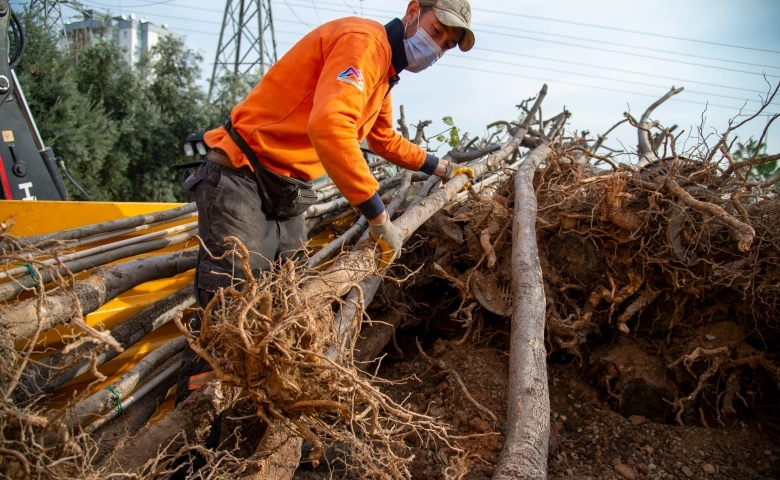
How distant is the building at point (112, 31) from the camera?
1414 cm

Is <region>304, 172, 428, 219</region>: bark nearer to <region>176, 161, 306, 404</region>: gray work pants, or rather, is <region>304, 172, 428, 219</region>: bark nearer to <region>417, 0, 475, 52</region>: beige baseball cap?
<region>176, 161, 306, 404</region>: gray work pants

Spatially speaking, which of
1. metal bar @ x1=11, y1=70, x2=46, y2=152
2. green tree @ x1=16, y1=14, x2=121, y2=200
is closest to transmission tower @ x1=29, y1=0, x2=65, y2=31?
green tree @ x1=16, y1=14, x2=121, y2=200

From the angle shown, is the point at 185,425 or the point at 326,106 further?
the point at 326,106

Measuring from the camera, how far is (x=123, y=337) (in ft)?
7.93

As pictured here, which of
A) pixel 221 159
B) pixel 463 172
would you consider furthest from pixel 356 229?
pixel 221 159

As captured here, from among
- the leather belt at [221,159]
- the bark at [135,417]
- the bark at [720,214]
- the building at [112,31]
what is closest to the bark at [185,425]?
the bark at [135,417]

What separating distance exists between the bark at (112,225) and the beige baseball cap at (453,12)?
1.72 meters

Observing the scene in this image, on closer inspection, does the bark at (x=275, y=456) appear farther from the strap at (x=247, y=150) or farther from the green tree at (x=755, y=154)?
the green tree at (x=755, y=154)

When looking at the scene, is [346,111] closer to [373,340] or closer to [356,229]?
[356,229]

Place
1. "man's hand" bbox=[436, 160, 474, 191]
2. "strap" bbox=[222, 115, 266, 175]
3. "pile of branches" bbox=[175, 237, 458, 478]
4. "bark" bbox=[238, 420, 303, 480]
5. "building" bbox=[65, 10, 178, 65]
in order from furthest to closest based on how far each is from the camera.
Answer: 1. "building" bbox=[65, 10, 178, 65]
2. "man's hand" bbox=[436, 160, 474, 191]
3. "strap" bbox=[222, 115, 266, 175]
4. "bark" bbox=[238, 420, 303, 480]
5. "pile of branches" bbox=[175, 237, 458, 478]

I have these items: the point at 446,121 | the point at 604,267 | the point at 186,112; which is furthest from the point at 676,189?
the point at 186,112

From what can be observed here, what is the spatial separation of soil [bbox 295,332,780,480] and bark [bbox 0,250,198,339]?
1095 millimetres

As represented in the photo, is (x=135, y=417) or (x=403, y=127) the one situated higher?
(x=403, y=127)

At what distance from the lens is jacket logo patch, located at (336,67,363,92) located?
2.09 m
